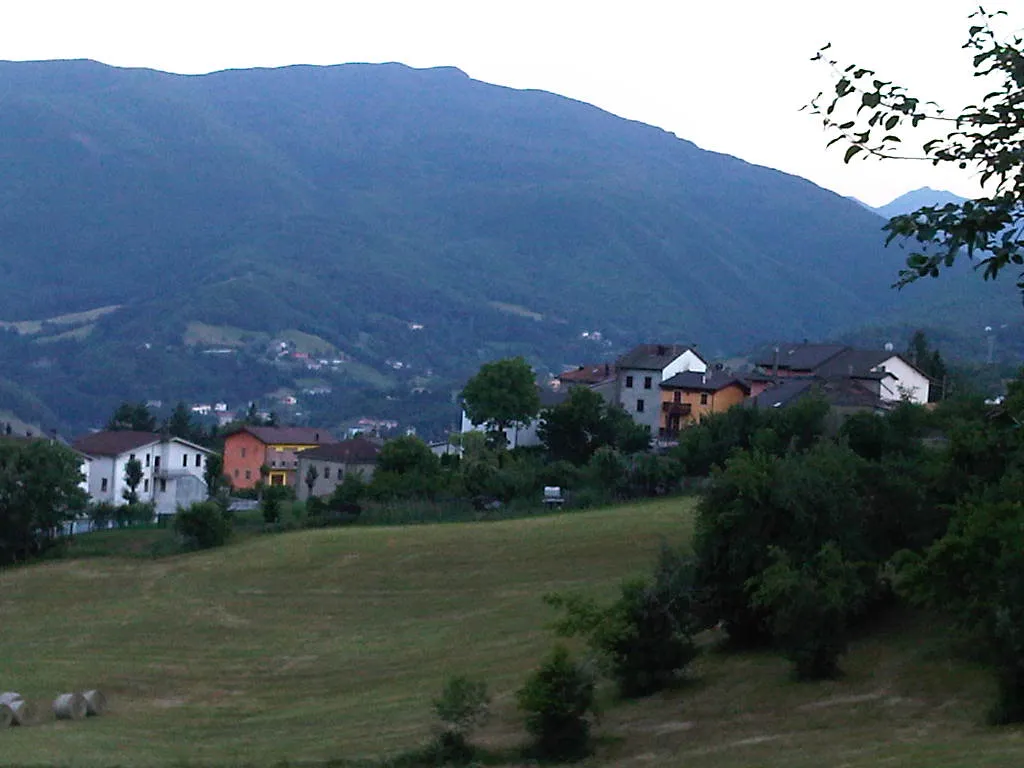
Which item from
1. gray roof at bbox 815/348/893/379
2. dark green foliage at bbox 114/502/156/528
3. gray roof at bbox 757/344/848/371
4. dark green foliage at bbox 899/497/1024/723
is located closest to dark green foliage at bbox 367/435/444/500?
dark green foliage at bbox 114/502/156/528

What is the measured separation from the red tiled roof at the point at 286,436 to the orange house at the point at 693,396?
107 ft

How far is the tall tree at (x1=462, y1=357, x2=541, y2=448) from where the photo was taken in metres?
98.2

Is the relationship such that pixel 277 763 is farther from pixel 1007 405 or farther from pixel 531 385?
pixel 531 385

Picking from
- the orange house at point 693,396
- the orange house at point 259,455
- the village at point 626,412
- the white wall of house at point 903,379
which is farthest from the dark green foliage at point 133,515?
the white wall of house at point 903,379

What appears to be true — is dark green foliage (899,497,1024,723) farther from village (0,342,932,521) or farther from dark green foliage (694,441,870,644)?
village (0,342,932,521)

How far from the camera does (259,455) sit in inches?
4769

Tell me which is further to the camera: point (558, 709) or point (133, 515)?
point (133, 515)

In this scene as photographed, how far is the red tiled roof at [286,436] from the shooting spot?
120750 millimetres

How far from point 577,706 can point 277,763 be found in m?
5.28

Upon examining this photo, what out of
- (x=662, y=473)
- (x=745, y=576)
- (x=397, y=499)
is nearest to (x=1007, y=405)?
(x=745, y=576)

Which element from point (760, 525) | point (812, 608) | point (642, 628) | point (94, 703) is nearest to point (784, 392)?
point (760, 525)

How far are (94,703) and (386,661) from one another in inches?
323

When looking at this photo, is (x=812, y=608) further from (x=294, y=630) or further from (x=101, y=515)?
(x=101, y=515)

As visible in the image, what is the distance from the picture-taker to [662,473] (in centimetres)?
6944
